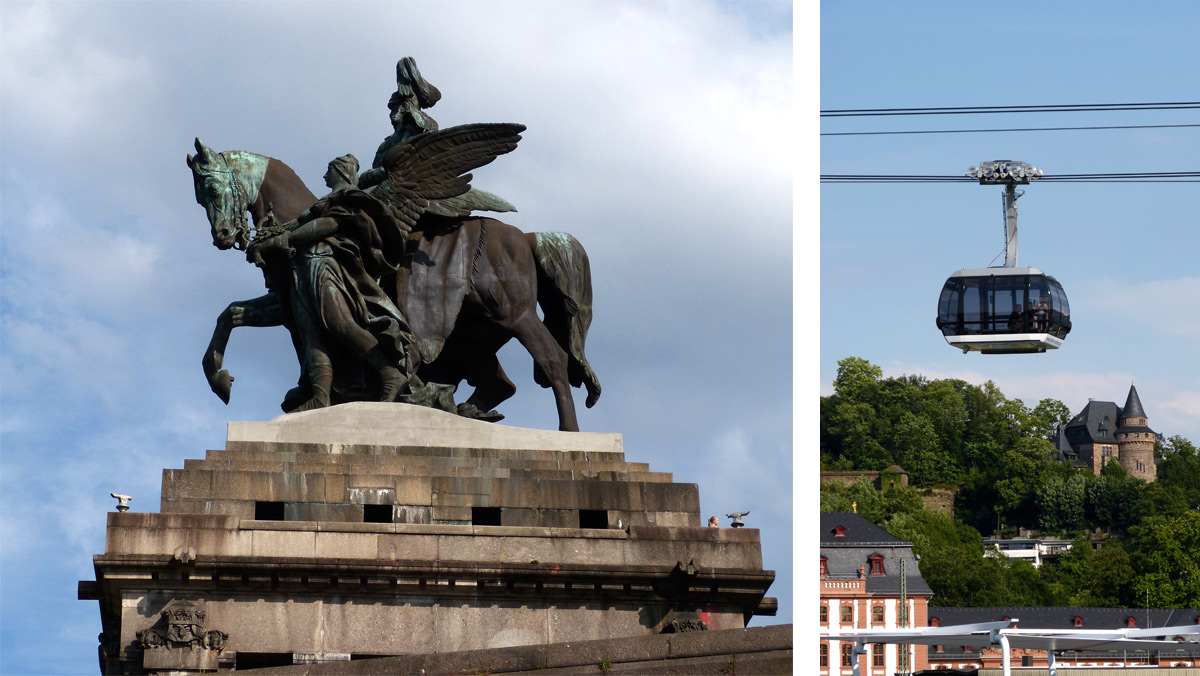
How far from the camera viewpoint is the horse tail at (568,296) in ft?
113

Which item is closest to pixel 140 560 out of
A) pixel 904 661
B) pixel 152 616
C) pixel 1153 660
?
pixel 152 616

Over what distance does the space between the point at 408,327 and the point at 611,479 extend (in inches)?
177

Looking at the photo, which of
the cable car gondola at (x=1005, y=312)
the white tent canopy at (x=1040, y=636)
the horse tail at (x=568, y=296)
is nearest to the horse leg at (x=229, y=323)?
the horse tail at (x=568, y=296)

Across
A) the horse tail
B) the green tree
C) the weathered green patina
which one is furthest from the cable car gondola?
the green tree

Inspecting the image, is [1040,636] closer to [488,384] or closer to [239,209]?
[488,384]

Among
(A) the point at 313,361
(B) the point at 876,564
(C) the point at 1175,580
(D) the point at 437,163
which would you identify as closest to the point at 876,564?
(B) the point at 876,564

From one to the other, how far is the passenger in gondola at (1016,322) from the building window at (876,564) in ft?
317

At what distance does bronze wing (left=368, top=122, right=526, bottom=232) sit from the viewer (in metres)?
33.5

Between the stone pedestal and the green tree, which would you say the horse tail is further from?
the green tree

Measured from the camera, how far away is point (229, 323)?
109 feet

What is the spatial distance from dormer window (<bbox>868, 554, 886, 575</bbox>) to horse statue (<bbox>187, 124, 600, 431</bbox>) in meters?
127

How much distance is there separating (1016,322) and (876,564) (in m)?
98.4

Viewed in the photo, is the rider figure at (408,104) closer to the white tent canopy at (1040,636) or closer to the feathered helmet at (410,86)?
the feathered helmet at (410,86)

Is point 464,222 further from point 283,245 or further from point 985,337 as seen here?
point 985,337
